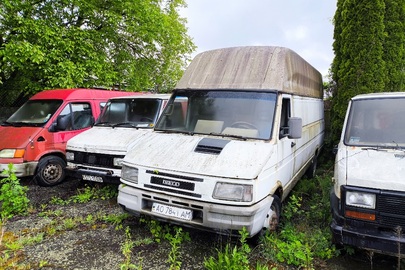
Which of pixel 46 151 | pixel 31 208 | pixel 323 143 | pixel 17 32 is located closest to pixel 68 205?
pixel 31 208

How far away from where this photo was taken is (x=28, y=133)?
5.96m

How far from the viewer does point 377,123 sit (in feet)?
12.7

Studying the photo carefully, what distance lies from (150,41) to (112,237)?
10.3 m

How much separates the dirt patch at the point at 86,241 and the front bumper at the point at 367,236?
1491mm

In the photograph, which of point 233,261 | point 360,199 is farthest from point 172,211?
point 360,199

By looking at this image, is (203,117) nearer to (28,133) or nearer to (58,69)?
(28,133)

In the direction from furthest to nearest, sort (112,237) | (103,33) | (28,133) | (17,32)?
(103,33), (17,32), (28,133), (112,237)

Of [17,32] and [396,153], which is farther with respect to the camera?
[17,32]

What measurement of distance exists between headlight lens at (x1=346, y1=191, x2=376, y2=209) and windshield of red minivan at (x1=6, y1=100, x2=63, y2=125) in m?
6.39

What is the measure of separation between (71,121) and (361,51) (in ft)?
25.5

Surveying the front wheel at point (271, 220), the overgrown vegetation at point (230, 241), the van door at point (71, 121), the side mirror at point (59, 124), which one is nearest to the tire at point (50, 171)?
the van door at point (71, 121)

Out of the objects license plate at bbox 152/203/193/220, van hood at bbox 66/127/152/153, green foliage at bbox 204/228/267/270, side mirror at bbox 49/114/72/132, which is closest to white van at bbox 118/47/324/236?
license plate at bbox 152/203/193/220

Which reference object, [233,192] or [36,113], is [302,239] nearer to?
[233,192]

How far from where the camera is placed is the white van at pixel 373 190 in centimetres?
283
